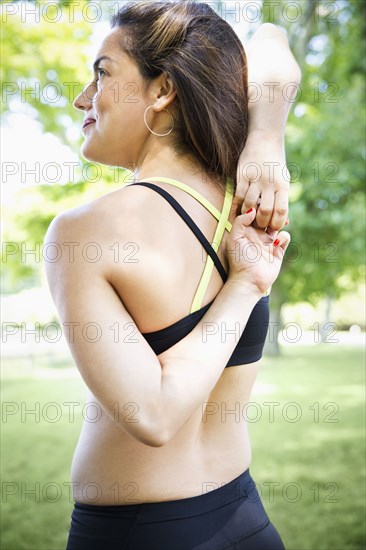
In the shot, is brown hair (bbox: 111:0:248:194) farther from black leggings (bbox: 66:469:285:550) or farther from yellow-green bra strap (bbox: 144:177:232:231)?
black leggings (bbox: 66:469:285:550)

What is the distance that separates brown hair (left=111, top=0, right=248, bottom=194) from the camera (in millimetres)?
935

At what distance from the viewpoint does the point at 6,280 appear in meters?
8.58

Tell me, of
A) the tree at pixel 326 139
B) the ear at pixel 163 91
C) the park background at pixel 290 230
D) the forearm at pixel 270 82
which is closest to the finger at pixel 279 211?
the forearm at pixel 270 82

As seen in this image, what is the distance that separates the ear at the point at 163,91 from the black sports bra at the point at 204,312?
0.39 feet

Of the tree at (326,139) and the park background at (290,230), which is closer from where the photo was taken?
the park background at (290,230)

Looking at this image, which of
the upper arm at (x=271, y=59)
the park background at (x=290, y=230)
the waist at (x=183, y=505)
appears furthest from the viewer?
the park background at (x=290, y=230)

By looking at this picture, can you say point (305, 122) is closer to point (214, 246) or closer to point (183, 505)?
point (214, 246)

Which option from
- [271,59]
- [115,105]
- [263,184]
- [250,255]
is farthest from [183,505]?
[271,59]

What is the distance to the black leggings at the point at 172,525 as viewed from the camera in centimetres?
87

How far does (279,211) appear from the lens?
37.9 inches

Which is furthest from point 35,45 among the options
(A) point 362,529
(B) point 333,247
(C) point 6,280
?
(A) point 362,529

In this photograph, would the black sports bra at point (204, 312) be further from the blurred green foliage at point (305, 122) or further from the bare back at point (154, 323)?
the blurred green foliage at point (305, 122)

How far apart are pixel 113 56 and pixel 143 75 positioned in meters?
0.06

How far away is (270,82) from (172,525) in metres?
0.69
